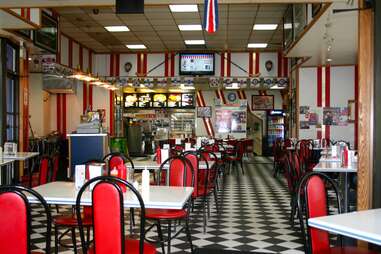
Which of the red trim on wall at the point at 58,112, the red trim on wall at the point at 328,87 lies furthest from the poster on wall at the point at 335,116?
the red trim on wall at the point at 58,112

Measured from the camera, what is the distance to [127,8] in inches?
→ 208

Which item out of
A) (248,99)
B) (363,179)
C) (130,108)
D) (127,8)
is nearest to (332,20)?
(127,8)

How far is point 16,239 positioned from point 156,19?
359 inches

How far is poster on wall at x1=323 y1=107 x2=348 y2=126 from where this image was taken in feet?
41.0

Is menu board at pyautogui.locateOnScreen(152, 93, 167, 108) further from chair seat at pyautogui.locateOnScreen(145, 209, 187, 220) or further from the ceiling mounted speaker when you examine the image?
chair seat at pyautogui.locateOnScreen(145, 209, 187, 220)

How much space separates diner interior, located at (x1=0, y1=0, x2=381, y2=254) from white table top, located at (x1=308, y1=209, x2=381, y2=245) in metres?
0.01

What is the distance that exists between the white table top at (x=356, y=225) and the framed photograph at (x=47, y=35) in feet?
26.6

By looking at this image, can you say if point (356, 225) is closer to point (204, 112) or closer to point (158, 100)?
point (204, 112)

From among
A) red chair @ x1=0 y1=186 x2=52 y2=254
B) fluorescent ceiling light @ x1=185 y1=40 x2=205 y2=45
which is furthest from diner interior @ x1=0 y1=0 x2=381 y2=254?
fluorescent ceiling light @ x1=185 y1=40 x2=205 y2=45

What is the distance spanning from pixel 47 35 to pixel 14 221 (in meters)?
8.05

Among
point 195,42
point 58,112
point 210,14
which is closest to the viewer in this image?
point 210,14

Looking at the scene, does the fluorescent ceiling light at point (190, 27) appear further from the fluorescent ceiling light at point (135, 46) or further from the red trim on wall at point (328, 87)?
the red trim on wall at point (328, 87)

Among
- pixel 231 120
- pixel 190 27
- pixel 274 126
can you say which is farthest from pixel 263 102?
pixel 190 27

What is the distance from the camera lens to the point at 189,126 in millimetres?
18953
